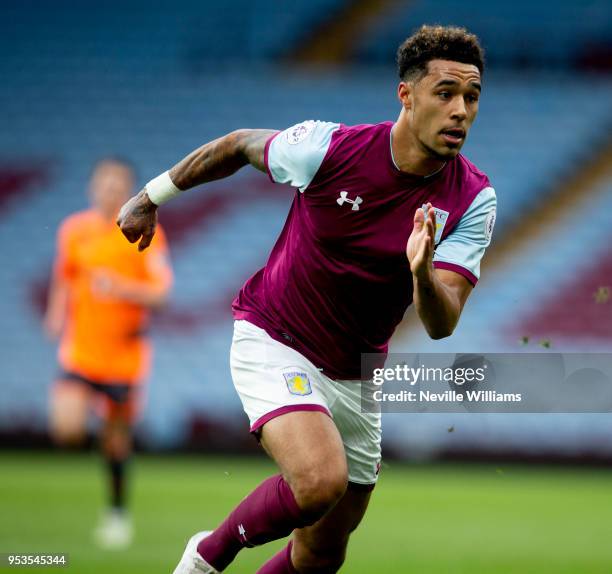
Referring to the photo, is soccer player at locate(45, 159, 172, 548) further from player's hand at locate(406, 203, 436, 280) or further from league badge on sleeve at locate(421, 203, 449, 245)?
player's hand at locate(406, 203, 436, 280)

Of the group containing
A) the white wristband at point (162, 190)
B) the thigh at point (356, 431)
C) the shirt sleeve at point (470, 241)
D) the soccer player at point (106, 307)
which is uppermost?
the soccer player at point (106, 307)

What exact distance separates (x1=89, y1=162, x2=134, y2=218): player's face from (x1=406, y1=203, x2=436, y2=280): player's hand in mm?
4949

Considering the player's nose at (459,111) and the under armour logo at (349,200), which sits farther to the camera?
the under armour logo at (349,200)

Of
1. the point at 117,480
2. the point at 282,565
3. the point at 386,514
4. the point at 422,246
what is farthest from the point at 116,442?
the point at 422,246

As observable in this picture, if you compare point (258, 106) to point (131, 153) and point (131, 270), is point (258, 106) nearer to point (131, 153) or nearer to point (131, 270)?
point (131, 153)

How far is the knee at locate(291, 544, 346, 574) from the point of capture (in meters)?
4.92

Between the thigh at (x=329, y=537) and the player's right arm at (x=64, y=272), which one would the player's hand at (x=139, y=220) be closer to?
the thigh at (x=329, y=537)

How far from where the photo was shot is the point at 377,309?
15.8 feet

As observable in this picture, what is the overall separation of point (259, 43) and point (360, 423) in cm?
1189

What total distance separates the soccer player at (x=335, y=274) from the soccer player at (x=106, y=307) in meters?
3.76

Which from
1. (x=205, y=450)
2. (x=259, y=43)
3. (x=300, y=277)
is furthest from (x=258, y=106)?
(x=300, y=277)

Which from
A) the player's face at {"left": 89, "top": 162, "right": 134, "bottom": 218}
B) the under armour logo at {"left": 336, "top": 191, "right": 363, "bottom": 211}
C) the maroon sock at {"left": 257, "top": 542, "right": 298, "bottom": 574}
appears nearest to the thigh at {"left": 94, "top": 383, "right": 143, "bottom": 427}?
the player's face at {"left": 89, "top": 162, "right": 134, "bottom": 218}

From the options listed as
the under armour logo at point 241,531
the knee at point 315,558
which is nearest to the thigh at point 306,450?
the under armour logo at point 241,531

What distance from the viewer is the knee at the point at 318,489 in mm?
4324
